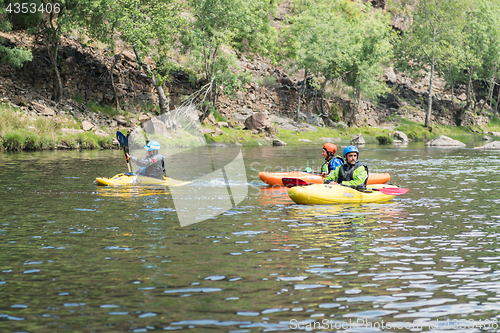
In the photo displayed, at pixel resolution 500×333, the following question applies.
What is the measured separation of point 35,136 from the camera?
27859 millimetres

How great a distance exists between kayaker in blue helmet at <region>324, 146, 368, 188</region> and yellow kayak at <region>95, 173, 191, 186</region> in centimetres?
527

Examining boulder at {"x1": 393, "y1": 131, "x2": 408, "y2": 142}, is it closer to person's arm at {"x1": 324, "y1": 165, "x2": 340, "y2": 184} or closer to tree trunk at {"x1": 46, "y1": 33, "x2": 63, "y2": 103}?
tree trunk at {"x1": 46, "y1": 33, "x2": 63, "y2": 103}

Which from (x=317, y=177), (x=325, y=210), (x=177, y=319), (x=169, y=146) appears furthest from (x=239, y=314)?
(x=169, y=146)

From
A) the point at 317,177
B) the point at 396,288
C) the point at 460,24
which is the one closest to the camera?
the point at 396,288

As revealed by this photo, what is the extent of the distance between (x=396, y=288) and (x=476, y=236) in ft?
11.5

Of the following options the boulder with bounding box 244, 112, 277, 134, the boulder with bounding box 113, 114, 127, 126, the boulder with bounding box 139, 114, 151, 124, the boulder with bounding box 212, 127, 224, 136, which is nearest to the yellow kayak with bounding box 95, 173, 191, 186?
the boulder with bounding box 113, 114, 127, 126

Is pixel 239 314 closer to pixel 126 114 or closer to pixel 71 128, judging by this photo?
pixel 71 128

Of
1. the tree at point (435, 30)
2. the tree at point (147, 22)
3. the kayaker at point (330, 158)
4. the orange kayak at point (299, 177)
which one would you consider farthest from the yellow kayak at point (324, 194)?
the tree at point (435, 30)

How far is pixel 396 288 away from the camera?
5.96 meters

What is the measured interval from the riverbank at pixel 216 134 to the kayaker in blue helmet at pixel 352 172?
66.5 ft

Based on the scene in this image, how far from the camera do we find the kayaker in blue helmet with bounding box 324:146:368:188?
1228cm

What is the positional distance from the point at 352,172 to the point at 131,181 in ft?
21.3

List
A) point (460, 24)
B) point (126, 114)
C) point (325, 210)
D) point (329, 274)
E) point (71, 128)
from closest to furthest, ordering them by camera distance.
Answer: point (329, 274) < point (325, 210) < point (71, 128) < point (126, 114) < point (460, 24)

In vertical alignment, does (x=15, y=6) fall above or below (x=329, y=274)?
above
